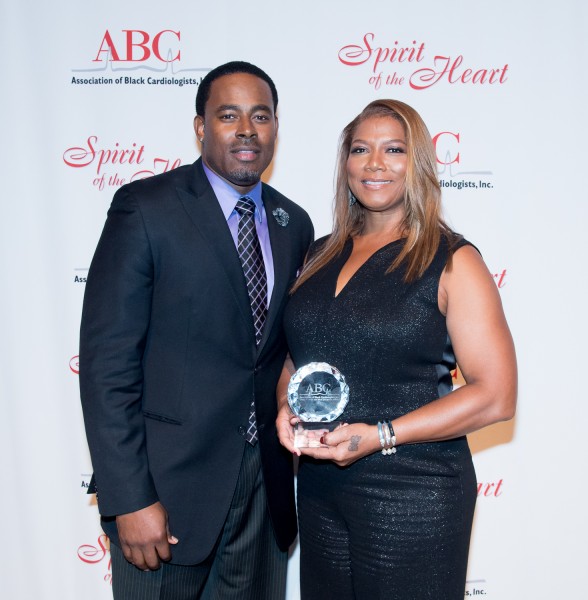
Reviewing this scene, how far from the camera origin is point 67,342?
2791mm

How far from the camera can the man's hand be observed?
177cm

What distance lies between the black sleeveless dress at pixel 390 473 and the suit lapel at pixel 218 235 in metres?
0.22

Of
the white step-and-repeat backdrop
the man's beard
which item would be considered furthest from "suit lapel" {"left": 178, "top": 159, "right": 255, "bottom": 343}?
the white step-and-repeat backdrop

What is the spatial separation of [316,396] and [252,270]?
435 millimetres

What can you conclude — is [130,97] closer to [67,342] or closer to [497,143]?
[67,342]

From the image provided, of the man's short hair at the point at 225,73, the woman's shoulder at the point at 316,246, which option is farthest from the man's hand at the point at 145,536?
the man's short hair at the point at 225,73

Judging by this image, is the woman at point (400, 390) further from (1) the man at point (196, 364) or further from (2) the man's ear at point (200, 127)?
(2) the man's ear at point (200, 127)

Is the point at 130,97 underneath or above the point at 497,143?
above

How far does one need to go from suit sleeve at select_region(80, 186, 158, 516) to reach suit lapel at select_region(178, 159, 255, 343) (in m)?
0.16

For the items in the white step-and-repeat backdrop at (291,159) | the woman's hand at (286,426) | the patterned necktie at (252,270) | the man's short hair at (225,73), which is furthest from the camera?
the white step-and-repeat backdrop at (291,159)

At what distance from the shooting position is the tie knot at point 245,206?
200cm

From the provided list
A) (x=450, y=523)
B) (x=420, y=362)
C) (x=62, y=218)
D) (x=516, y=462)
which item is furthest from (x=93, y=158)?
(x=516, y=462)

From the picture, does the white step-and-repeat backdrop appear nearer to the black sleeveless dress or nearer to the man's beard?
the man's beard

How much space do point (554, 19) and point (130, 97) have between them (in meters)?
1.78
